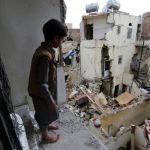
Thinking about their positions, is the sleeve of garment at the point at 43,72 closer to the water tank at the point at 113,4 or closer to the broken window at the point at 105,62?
the broken window at the point at 105,62

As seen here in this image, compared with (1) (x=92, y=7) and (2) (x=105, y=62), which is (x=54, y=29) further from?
(1) (x=92, y=7)

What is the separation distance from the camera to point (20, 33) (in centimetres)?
214

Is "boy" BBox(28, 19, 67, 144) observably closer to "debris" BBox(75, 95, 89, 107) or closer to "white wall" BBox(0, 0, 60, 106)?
"white wall" BBox(0, 0, 60, 106)

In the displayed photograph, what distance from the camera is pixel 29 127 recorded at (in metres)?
2.14

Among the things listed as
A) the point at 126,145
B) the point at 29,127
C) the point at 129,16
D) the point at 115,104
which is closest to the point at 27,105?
the point at 29,127

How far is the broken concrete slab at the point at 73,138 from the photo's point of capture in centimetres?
198

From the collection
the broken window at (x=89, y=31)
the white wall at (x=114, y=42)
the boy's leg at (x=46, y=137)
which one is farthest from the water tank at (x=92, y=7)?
the boy's leg at (x=46, y=137)

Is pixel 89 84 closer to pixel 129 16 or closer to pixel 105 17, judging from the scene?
pixel 105 17

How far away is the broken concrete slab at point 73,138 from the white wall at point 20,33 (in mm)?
772

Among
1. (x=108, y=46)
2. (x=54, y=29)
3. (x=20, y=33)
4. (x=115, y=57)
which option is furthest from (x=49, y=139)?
(x=115, y=57)

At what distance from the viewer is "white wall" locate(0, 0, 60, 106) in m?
2.02

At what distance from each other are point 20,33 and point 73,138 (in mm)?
1624

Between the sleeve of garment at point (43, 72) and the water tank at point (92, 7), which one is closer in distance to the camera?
the sleeve of garment at point (43, 72)

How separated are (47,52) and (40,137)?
117 cm
